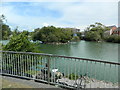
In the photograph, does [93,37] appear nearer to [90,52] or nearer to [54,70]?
[90,52]

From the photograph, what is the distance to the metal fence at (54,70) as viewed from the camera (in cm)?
251

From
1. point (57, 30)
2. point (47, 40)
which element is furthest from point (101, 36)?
point (47, 40)

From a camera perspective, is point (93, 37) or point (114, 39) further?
point (93, 37)

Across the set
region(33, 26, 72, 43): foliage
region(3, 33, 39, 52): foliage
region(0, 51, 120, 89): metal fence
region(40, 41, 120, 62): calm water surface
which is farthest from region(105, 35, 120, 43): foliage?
region(0, 51, 120, 89): metal fence

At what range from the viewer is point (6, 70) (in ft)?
10.4

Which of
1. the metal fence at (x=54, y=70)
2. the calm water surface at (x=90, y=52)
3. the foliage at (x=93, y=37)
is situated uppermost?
the foliage at (x=93, y=37)

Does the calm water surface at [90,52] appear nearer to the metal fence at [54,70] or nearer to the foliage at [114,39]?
the metal fence at [54,70]

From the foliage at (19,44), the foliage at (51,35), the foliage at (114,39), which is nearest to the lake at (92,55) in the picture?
the foliage at (19,44)

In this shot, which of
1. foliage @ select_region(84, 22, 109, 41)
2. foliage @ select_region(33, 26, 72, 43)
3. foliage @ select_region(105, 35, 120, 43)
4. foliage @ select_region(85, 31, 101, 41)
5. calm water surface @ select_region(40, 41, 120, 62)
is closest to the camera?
calm water surface @ select_region(40, 41, 120, 62)

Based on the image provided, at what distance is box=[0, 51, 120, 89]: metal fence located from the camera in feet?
8.23

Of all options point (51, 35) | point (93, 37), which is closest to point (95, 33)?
point (93, 37)

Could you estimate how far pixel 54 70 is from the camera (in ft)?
9.86

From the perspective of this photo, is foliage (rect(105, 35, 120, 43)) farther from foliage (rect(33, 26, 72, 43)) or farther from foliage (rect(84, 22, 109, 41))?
foliage (rect(33, 26, 72, 43))

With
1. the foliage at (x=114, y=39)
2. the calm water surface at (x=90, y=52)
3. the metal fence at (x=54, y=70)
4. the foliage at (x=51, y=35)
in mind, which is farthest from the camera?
the foliage at (x=51, y=35)
